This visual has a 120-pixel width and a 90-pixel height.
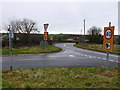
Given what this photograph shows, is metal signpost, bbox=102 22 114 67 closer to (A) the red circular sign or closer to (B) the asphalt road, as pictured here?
(A) the red circular sign

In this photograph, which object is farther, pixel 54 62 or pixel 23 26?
pixel 23 26

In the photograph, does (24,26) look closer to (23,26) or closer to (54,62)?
(23,26)

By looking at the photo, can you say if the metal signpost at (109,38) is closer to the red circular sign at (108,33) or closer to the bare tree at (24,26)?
the red circular sign at (108,33)

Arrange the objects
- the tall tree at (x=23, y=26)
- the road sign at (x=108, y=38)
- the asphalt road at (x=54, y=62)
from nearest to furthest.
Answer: the road sign at (x=108, y=38) → the asphalt road at (x=54, y=62) → the tall tree at (x=23, y=26)

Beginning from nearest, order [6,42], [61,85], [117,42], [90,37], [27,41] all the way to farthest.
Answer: [61,85]
[6,42]
[27,41]
[117,42]
[90,37]

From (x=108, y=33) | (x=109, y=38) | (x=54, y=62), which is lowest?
(x=54, y=62)

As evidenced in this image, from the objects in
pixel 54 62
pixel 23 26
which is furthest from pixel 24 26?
pixel 54 62

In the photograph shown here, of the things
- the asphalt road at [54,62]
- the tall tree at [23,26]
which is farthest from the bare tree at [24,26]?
the asphalt road at [54,62]

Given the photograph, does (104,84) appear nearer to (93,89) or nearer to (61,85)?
(93,89)

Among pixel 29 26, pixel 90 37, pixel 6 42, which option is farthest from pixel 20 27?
pixel 90 37

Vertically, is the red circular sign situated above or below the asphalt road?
above

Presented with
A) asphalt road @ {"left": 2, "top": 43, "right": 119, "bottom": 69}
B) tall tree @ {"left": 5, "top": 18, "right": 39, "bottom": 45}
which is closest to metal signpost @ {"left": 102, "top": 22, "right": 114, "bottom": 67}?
asphalt road @ {"left": 2, "top": 43, "right": 119, "bottom": 69}

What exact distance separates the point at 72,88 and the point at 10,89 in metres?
2.00

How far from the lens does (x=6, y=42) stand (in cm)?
2355
